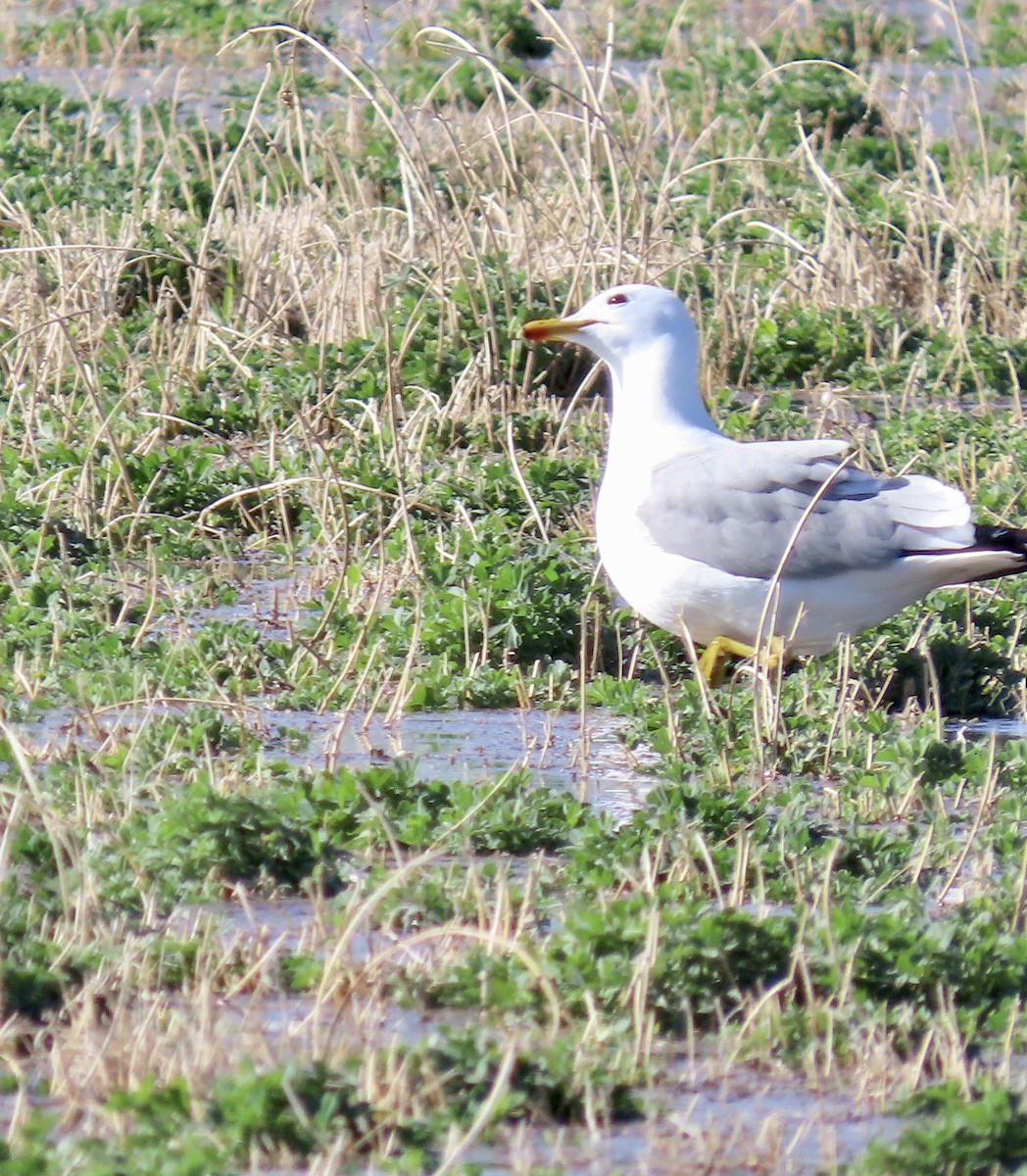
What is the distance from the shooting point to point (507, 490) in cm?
754

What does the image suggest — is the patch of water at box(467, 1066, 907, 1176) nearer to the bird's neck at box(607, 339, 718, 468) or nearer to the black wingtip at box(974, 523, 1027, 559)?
the black wingtip at box(974, 523, 1027, 559)

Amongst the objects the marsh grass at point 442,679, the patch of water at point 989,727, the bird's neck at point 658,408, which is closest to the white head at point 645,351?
the bird's neck at point 658,408

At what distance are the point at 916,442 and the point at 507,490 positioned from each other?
1655 millimetres

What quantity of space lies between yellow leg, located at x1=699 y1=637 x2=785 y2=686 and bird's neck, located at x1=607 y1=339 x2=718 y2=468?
54 centimetres

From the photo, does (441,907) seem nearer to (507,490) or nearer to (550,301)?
(507,490)

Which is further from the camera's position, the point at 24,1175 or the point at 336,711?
the point at 336,711

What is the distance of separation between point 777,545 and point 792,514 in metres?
0.11

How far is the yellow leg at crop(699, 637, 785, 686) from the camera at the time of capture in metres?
6.11

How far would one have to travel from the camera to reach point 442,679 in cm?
609

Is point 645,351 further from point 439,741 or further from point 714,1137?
point 714,1137

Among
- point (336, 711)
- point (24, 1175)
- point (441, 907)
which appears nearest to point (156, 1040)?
point (24, 1175)

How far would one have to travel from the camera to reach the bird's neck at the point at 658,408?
21.0 ft

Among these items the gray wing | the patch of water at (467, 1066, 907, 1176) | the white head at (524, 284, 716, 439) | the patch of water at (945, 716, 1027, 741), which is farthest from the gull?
the patch of water at (467, 1066, 907, 1176)

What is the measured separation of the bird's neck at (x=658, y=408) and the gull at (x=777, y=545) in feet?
0.28
